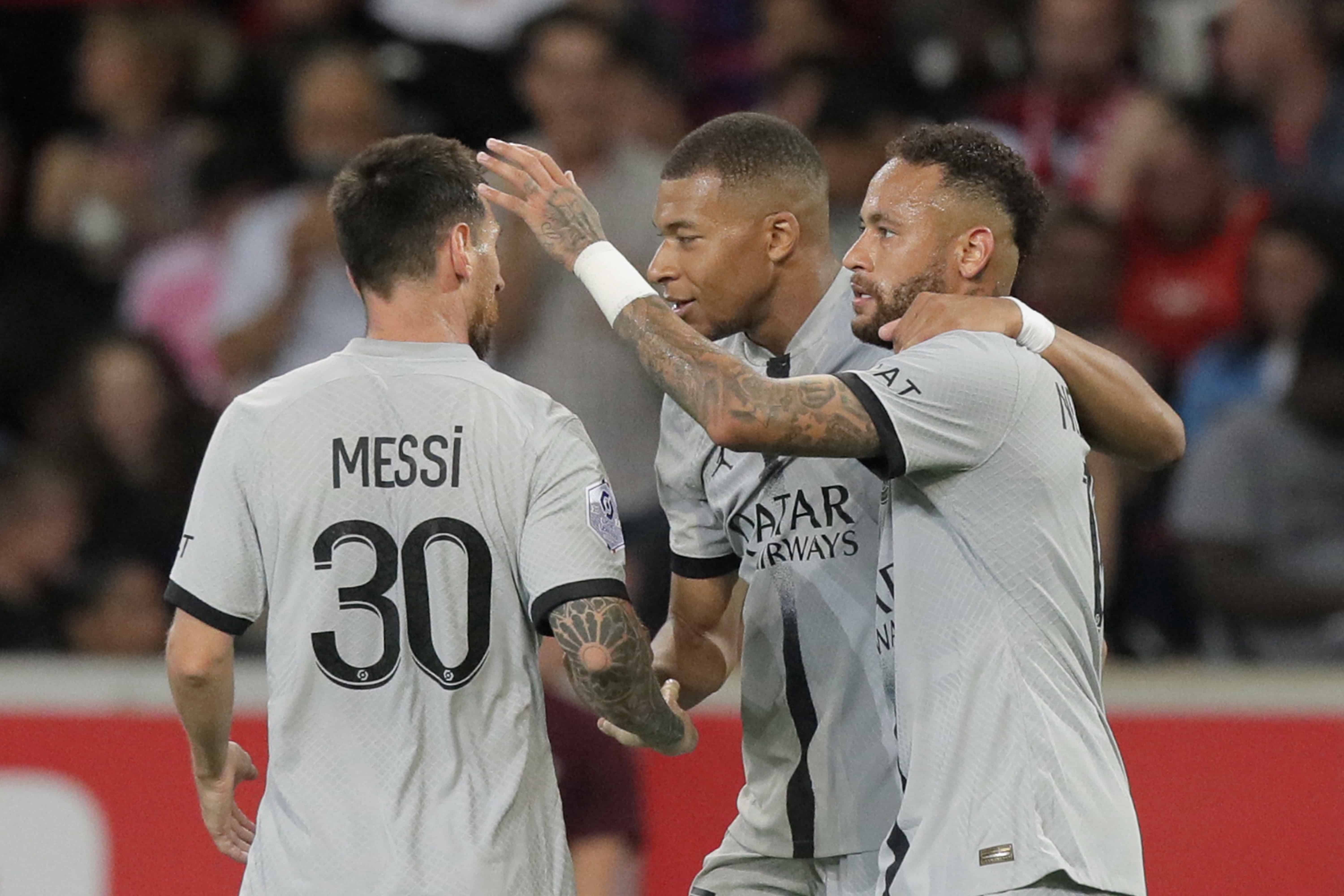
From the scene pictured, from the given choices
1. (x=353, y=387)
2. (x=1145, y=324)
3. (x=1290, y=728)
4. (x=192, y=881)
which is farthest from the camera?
(x=1145, y=324)

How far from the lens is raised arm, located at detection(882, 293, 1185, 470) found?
3230 mm

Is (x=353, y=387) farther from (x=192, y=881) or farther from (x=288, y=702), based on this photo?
(x=192, y=881)

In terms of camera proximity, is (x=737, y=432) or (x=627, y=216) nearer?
(x=737, y=432)

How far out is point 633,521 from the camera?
5789 mm

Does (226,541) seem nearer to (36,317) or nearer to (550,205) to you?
(550,205)

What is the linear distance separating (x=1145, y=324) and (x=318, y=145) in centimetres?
346

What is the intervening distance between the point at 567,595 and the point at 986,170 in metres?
1.11

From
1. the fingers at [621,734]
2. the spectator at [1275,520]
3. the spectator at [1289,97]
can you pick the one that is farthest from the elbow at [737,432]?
the spectator at [1289,97]

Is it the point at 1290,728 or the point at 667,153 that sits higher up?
the point at 667,153

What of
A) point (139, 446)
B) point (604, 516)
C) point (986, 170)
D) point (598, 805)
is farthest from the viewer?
point (139, 446)

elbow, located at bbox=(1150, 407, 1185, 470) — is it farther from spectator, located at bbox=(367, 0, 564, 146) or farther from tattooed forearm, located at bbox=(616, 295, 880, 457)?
spectator, located at bbox=(367, 0, 564, 146)

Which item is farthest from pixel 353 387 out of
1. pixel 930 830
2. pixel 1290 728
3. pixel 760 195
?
pixel 1290 728

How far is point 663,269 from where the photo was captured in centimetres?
380

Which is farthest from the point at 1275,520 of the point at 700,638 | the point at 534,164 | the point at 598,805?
the point at 534,164
